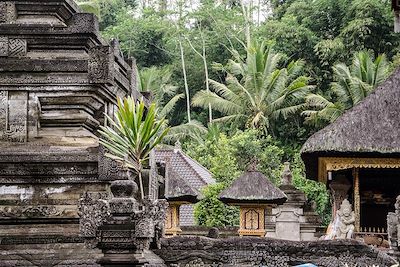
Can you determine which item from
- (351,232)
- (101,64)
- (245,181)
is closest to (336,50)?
(245,181)

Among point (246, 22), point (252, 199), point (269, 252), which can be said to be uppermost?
point (246, 22)

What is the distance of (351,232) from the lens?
19.1 meters

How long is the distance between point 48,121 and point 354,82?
25284 mm

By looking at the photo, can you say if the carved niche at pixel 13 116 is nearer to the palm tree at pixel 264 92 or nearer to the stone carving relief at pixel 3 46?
the stone carving relief at pixel 3 46

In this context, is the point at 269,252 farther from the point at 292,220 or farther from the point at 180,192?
the point at 292,220

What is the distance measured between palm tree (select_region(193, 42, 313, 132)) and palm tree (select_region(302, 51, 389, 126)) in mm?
1886

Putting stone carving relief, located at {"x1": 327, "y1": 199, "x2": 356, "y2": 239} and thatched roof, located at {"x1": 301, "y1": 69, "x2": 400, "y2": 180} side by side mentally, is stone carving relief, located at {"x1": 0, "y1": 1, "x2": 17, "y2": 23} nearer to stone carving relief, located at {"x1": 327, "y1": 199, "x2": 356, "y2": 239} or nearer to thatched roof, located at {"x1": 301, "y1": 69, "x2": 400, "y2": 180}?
stone carving relief, located at {"x1": 327, "y1": 199, "x2": 356, "y2": 239}

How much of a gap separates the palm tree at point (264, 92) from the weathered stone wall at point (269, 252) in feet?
86.0

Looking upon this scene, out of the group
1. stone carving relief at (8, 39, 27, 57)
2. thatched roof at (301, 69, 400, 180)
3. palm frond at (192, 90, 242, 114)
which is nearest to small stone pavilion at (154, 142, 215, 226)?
palm frond at (192, 90, 242, 114)

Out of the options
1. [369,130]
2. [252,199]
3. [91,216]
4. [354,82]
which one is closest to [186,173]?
[354,82]

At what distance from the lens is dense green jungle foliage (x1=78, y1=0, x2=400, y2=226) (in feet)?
117

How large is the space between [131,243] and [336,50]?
31.4 meters

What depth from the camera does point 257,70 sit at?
39.1 meters

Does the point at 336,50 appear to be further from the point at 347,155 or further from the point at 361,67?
the point at 347,155
